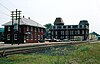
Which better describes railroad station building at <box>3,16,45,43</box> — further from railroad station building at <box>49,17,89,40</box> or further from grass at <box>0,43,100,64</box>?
railroad station building at <box>49,17,89,40</box>

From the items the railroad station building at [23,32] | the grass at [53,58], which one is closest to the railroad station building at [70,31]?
the railroad station building at [23,32]

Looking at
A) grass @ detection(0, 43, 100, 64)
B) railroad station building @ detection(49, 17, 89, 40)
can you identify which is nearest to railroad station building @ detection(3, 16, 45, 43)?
grass @ detection(0, 43, 100, 64)

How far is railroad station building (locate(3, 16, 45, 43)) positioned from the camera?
74375mm

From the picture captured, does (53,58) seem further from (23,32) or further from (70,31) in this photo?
(70,31)

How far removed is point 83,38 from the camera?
145m

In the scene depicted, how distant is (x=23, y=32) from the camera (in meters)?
76.1

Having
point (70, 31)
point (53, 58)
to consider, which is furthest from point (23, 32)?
point (70, 31)

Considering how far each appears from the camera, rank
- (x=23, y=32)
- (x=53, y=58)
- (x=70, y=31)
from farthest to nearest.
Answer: (x=70, y=31)
(x=23, y=32)
(x=53, y=58)

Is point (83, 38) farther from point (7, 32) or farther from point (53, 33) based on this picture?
point (7, 32)

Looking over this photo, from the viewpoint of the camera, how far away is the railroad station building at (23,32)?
244 feet

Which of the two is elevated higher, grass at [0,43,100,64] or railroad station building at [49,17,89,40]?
railroad station building at [49,17,89,40]

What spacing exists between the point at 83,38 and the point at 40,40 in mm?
61630

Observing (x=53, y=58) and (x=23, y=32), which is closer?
(x=53, y=58)

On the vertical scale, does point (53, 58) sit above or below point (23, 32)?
below
